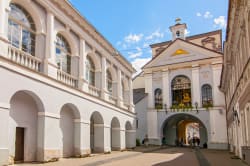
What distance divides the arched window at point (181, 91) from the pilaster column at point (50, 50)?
1913cm

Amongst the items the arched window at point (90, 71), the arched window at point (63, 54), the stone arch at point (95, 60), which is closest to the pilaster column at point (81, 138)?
the arched window at point (63, 54)

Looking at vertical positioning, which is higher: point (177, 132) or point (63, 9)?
point (63, 9)

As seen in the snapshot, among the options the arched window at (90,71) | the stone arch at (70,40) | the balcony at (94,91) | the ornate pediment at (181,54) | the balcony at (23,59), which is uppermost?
the ornate pediment at (181,54)

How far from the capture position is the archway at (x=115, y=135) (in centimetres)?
2245

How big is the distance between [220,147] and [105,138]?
535 inches

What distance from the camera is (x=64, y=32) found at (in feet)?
51.2

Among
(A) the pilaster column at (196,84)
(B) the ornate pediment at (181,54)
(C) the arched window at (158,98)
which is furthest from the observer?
(C) the arched window at (158,98)

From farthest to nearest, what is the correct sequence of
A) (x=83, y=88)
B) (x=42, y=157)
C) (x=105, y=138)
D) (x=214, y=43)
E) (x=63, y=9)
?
1. (x=214, y=43)
2. (x=105, y=138)
3. (x=83, y=88)
4. (x=63, y=9)
5. (x=42, y=157)

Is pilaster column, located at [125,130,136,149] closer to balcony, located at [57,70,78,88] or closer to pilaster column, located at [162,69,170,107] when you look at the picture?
pilaster column, located at [162,69,170,107]

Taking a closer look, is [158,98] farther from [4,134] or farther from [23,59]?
[4,134]

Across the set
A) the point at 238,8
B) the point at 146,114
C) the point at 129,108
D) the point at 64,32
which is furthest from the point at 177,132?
the point at 238,8

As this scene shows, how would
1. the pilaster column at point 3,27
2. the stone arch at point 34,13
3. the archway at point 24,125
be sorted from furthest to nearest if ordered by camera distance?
1. the stone arch at point 34,13
2. the archway at point 24,125
3. the pilaster column at point 3,27

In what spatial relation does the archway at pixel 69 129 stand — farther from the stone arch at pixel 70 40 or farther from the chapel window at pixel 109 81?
the chapel window at pixel 109 81

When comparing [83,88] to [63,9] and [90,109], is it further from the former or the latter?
[63,9]
